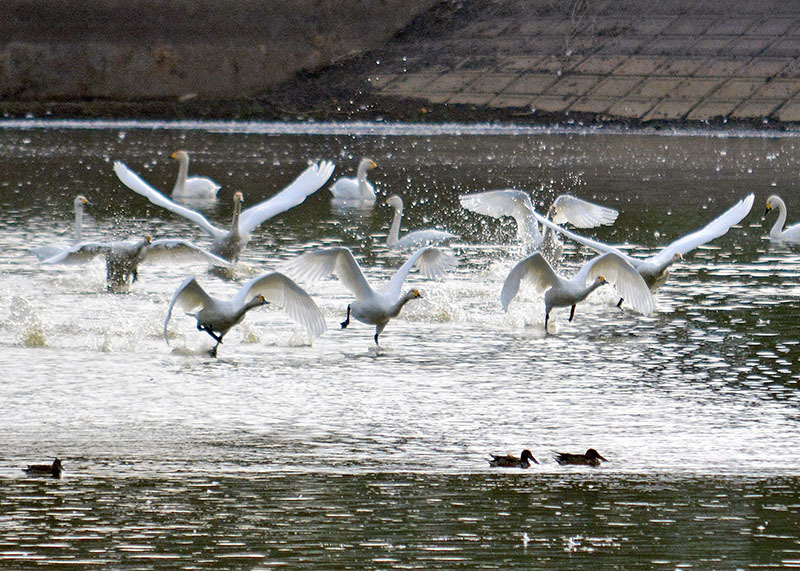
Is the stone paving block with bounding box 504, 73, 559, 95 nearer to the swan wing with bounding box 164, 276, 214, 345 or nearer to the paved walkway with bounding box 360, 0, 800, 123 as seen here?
the paved walkway with bounding box 360, 0, 800, 123

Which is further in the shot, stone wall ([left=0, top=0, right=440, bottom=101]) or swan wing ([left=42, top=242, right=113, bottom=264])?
stone wall ([left=0, top=0, right=440, bottom=101])

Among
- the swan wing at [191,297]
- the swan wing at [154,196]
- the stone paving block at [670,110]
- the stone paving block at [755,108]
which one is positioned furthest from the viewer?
the stone paving block at [670,110]

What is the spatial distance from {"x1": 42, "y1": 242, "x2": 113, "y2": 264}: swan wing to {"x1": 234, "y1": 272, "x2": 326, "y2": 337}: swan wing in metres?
2.97

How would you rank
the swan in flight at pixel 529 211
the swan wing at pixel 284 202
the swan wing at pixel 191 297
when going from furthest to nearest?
1. the swan in flight at pixel 529 211
2. the swan wing at pixel 284 202
3. the swan wing at pixel 191 297

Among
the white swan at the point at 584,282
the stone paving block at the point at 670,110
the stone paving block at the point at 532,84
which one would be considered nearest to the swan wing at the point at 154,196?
the white swan at the point at 584,282

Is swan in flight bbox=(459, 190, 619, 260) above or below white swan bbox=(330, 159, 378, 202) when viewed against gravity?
below

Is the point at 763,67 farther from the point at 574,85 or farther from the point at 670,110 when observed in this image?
the point at 574,85

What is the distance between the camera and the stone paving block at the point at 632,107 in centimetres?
4203

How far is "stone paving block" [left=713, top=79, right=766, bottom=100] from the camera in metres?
41.9

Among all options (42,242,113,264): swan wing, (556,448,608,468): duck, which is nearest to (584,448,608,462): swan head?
(556,448,608,468): duck

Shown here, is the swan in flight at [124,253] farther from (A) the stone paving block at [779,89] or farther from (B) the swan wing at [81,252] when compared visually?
(A) the stone paving block at [779,89]

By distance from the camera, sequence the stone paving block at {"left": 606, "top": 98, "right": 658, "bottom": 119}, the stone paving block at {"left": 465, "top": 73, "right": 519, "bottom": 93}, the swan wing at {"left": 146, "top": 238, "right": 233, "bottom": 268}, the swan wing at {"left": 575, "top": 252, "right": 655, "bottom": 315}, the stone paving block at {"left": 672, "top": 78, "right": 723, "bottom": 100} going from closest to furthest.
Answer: the swan wing at {"left": 575, "top": 252, "right": 655, "bottom": 315}
the swan wing at {"left": 146, "top": 238, "right": 233, "bottom": 268}
the stone paving block at {"left": 606, "top": 98, "right": 658, "bottom": 119}
the stone paving block at {"left": 672, "top": 78, "right": 723, "bottom": 100}
the stone paving block at {"left": 465, "top": 73, "right": 519, "bottom": 93}

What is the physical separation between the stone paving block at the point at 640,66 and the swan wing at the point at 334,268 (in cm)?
3335

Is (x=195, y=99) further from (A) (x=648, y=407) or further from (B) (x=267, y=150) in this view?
(A) (x=648, y=407)
